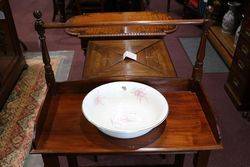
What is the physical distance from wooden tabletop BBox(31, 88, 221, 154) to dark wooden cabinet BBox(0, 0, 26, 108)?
1.44 metres

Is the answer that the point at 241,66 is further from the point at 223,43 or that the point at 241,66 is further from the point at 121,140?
the point at 121,140

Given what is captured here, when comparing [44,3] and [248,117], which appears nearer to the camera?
[248,117]

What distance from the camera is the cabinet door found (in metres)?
2.44

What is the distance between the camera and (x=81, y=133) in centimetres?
103

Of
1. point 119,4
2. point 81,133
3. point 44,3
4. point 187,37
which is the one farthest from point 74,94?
point 44,3

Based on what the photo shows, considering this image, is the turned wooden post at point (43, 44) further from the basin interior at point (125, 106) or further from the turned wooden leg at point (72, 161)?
the turned wooden leg at point (72, 161)

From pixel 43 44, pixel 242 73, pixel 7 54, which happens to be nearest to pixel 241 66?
pixel 242 73

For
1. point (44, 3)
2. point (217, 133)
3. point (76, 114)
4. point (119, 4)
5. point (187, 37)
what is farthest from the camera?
point (44, 3)

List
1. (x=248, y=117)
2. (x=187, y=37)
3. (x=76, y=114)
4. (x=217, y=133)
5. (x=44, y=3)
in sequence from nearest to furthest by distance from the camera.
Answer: (x=217, y=133), (x=76, y=114), (x=248, y=117), (x=187, y=37), (x=44, y=3)

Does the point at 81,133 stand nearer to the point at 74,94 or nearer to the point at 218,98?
the point at 74,94

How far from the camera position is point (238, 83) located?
2.26 meters

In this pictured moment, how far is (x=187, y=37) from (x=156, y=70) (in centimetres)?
206

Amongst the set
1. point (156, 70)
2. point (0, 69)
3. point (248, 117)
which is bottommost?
point (248, 117)

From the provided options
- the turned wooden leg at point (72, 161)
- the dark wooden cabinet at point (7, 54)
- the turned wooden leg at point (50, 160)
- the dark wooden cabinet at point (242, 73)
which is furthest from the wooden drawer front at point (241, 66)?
the dark wooden cabinet at point (7, 54)
